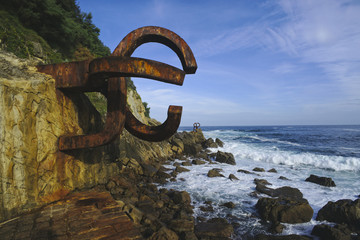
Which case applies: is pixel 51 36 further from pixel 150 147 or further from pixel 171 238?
pixel 171 238

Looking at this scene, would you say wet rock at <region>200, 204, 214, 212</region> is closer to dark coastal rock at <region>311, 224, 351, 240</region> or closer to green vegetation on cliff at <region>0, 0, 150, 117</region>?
dark coastal rock at <region>311, 224, 351, 240</region>

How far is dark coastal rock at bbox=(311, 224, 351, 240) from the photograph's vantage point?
12.7 feet

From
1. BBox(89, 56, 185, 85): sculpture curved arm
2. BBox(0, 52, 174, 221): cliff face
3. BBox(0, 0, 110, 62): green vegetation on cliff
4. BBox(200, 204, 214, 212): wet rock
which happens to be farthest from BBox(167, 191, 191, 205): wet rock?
BBox(0, 0, 110, 62): green vegetation on cliff

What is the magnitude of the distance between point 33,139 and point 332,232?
5.62m

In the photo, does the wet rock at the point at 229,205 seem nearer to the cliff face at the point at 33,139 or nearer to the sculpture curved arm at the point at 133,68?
the cliff face at the point at 33,139

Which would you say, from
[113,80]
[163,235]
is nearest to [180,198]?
[163,235]

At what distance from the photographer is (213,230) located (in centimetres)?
398

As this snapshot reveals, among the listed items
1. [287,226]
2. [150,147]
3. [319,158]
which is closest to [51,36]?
[150,147]

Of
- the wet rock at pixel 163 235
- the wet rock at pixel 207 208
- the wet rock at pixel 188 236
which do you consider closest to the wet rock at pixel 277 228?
the wet rock at pixel 207 208

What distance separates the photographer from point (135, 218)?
3.30 metres

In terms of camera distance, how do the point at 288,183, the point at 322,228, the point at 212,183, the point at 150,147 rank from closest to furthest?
the point at 322,228
the point at 212,183
the point at 288,183
the point at 150,147

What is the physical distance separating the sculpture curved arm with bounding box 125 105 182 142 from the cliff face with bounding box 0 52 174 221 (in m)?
0.82

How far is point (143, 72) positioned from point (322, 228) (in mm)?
4928

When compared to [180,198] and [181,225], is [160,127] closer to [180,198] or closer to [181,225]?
[181,225]
